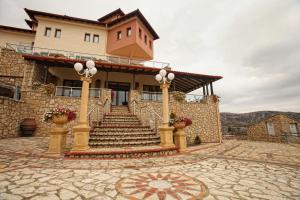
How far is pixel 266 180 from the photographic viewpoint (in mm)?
3514

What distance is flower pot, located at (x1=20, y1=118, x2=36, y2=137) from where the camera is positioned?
9477mm

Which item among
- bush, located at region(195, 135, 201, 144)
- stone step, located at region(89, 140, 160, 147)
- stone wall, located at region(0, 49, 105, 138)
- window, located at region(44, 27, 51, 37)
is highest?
window, located at region(44, 27, 51, 37)

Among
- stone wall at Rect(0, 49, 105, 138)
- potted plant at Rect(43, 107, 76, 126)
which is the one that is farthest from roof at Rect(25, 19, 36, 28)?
potted plant at Rect(43, 107, 76, 126)

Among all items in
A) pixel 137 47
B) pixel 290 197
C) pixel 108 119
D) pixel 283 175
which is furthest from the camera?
pixel 137 47

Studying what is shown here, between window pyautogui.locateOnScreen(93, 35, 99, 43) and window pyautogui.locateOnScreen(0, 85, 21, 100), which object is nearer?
window pyautogui.locateOnScreen(0, 85, 21, 100)

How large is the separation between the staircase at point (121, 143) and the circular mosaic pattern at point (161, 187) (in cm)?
212

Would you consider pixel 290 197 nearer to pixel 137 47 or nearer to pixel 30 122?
pixel 30 122

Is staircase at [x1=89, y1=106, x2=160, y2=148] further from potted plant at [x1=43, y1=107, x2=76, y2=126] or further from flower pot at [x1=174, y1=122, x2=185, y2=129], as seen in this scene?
potted plant at [x1=43, y1=107, x2=76, y2=126]

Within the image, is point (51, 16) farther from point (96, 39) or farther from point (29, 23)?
point (29, 23)

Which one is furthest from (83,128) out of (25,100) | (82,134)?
(25,100)

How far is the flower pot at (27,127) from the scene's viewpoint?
31.1 feet

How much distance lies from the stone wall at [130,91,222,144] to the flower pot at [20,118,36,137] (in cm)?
697

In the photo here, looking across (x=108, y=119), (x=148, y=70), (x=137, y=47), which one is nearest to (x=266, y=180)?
(x=108, y=119)

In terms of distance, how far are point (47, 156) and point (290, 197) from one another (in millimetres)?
6837
